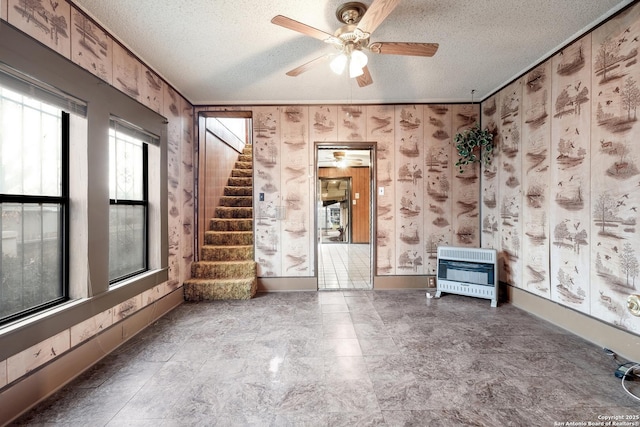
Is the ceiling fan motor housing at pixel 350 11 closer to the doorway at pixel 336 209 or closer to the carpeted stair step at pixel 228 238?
the carpeted stair step at pixel 228 238

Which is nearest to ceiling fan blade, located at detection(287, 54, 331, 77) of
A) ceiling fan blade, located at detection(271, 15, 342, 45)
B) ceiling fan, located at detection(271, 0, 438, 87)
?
ceiling fan, located at detection(271, 0, 438, 87)

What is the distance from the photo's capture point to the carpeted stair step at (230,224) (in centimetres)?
429

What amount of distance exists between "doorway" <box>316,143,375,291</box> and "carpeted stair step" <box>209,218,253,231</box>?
5.41 feet

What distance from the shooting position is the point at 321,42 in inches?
97.1

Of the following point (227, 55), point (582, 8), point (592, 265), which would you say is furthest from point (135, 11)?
point (592, 265)

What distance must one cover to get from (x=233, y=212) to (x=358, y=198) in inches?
211

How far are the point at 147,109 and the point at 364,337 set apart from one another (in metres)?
3.15

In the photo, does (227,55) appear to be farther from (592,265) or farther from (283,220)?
(592,265)

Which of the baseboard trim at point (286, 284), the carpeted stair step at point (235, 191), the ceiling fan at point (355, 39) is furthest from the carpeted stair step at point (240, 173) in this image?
the ceiling fan at point (355, 39)

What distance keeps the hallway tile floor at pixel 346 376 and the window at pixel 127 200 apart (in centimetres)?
72

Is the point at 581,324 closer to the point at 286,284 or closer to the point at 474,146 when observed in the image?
the point at 474,146

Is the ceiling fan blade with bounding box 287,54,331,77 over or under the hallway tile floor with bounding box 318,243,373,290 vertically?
over

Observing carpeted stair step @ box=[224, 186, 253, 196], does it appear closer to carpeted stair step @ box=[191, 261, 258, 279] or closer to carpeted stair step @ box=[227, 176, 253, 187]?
carpeted stair step @ box=[227, 176, 253, 187]

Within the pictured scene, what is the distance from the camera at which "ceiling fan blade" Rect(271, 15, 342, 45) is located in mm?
1784
